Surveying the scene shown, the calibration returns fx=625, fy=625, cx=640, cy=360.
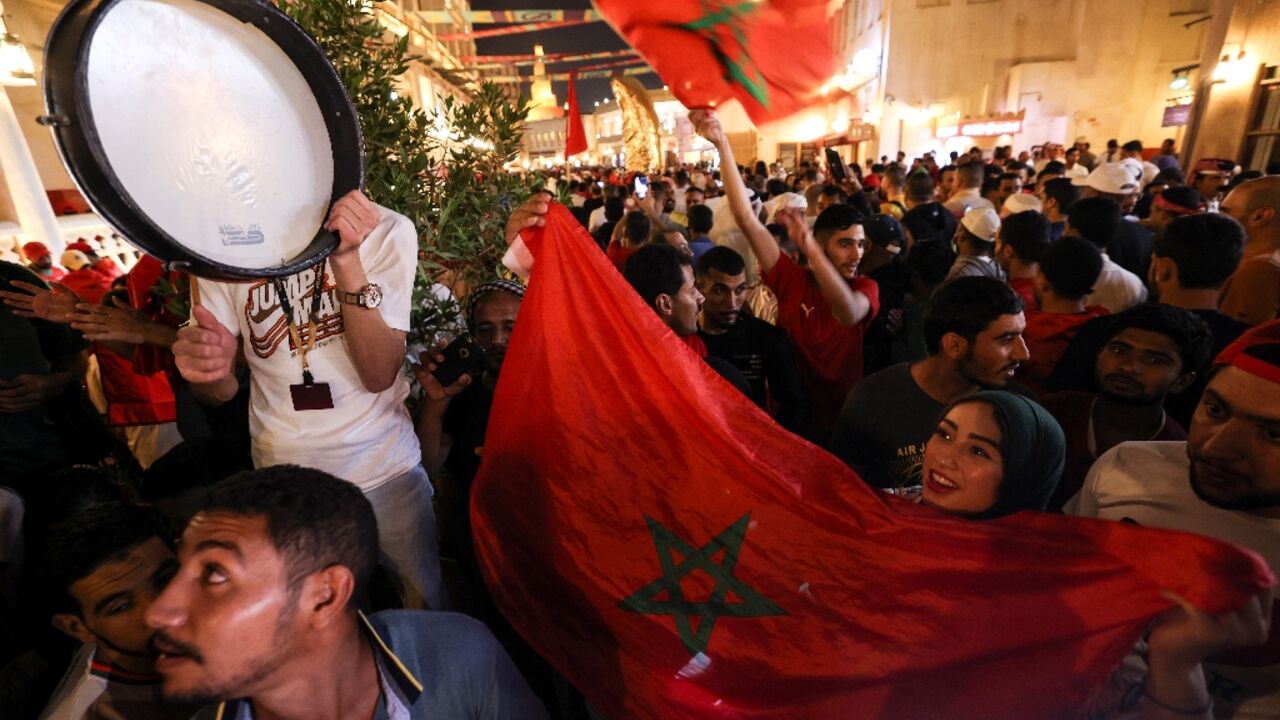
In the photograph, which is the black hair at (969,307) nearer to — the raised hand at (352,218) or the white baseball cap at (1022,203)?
the raised hand at (352,218)

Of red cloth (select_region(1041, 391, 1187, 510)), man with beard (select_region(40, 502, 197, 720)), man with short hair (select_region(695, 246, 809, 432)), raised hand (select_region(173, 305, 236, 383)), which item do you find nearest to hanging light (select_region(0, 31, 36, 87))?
raised hand (select_region(173, 305, 236, 383))

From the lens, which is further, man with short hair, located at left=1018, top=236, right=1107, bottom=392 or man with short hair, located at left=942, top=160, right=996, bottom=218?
man with short hair, located at left=942, top=160, right=996, bottom=218

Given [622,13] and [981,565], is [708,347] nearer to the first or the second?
[622,13]

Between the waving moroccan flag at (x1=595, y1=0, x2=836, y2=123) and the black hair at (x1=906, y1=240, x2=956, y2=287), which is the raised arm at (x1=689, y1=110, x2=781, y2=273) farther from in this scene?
the black hair at (x1=906, y1=240, x2=956, y2=287)

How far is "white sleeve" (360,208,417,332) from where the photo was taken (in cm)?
202

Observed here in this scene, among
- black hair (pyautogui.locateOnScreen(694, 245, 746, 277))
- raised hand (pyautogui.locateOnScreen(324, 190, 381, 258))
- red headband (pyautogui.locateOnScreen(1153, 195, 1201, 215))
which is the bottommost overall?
red headband (pyautogui.locateOnScreen(1153, 195, 1201, 215))

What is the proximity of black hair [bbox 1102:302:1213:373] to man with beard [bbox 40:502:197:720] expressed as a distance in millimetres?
3481

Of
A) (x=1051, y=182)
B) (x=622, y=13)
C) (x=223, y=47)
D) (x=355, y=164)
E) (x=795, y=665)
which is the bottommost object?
(x=795, y=665)

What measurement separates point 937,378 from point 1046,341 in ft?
3.32

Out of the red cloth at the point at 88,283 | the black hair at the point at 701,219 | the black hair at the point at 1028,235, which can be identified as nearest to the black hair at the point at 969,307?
the black hair at the point at 1028,235

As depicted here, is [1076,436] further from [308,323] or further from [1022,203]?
[1022,203]

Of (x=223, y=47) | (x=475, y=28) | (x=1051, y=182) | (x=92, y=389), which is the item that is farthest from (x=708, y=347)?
(x=475, y=28)

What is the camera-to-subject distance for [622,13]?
2389 mm

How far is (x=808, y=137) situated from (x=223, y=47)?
6.42 ft
